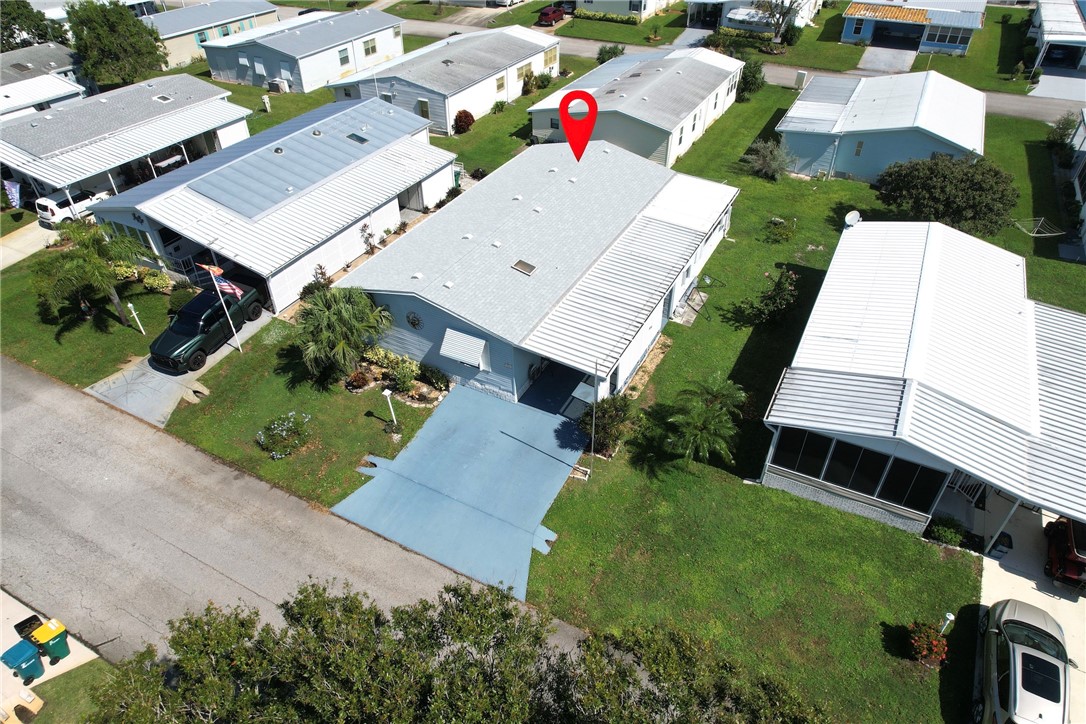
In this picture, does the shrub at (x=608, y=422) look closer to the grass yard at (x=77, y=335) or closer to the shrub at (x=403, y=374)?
the shrub at (x=403, y=374)

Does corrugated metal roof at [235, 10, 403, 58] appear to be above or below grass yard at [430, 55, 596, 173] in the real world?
above

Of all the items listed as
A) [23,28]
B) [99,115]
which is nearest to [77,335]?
[99,115]

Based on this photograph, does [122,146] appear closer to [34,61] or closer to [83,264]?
[83,264]

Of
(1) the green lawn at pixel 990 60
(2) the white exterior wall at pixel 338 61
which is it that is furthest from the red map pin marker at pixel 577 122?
(1) the green lawn at pixel 990 60

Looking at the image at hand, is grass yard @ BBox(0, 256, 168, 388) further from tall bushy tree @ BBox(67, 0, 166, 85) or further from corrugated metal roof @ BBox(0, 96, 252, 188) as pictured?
tall bushy tree @ BBox(67, 0, 166, 85)

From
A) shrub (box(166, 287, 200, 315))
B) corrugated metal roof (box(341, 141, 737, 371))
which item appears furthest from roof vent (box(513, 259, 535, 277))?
shrub (box(166, 287, 200, 315))

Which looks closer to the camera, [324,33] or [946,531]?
[946,531]
